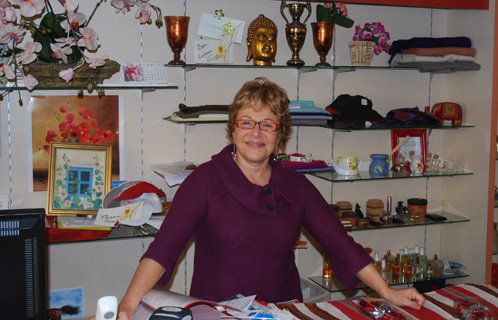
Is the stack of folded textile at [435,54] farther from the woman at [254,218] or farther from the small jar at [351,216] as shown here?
the woman at [254,218]

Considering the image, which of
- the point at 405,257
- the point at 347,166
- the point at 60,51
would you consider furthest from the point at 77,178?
the point at 405,257

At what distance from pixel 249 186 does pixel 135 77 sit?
1.09 m

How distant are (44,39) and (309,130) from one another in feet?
5.20

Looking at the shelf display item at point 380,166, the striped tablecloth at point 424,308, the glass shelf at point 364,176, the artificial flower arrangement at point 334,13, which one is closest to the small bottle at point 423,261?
the glass shelf at point 364,176

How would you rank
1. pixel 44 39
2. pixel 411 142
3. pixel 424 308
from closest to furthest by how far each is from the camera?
pixel 424 308 → pixel 44 39 → pixel 411 142

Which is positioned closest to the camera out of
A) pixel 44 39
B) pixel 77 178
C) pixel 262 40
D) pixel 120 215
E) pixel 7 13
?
pixel 7 13

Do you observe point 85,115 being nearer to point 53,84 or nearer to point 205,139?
point 53,84

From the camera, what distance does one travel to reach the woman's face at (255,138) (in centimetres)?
225

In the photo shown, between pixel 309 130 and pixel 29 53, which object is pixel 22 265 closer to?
pixel 29 53

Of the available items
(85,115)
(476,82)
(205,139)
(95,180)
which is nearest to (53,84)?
(85,115)

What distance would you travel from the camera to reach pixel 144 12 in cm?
300

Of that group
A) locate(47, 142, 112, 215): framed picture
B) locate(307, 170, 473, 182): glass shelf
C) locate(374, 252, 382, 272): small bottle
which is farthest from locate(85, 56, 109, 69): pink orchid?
locate(374, 252, 382, 272): small bottle

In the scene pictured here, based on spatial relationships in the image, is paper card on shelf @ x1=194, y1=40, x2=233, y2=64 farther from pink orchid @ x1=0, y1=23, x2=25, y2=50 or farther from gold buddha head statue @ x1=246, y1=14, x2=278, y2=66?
pink orchid @ x1=0, y1=23, x2=25, y2=50

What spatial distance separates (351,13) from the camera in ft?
11.4
